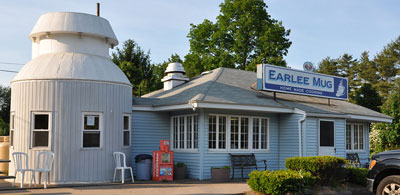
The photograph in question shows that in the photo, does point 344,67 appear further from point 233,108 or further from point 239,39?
point 233,108

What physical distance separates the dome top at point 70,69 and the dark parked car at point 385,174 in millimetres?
8719

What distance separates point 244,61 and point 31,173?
2349cm

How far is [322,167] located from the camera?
12266 millimetres

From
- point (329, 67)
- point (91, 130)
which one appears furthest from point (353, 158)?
point (329, 67)

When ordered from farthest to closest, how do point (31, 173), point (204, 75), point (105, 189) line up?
point (204, 75) → point (31, 173) → point (105, 189)

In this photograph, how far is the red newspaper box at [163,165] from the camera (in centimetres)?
1480

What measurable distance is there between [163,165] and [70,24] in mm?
5845

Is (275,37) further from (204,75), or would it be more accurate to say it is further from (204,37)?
(204,75)

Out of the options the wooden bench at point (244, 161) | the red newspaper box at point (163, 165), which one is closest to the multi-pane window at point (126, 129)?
the red newspaper box at point (163, 165)

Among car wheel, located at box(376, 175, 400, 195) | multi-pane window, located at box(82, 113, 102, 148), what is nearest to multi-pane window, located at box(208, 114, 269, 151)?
multi-pane window, located at box(82, 113, 102, 148)

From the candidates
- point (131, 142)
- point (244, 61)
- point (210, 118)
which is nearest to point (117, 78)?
point (131, 142)

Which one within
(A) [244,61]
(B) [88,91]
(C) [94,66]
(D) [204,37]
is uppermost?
(D) [204,37]

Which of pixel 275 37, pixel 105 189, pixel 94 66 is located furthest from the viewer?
pixel 275 37

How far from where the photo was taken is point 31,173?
44.5ft
